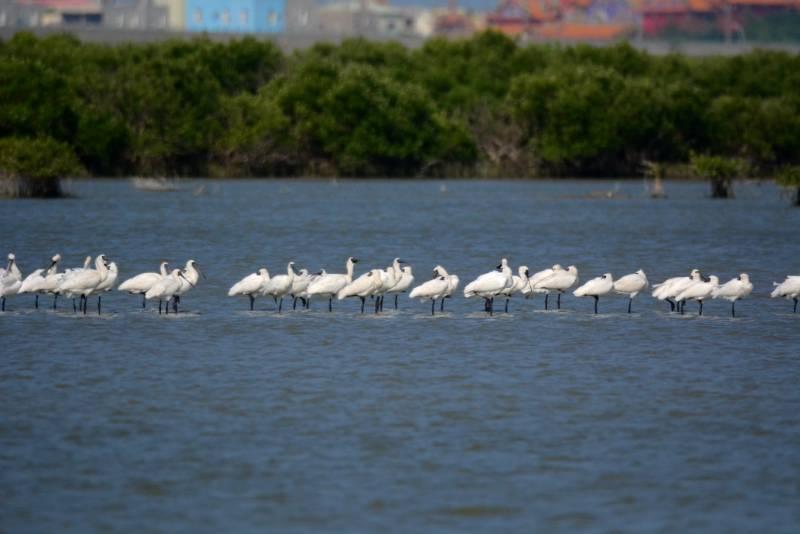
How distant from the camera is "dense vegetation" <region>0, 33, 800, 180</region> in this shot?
88.2 meters

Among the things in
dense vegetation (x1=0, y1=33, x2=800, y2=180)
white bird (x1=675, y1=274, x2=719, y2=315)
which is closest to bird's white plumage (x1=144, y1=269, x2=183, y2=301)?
white bird (x1=675, y1=274, x2=719, y2=315)

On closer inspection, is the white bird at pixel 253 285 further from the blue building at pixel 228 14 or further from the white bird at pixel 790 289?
the blue building at pixel 228 14

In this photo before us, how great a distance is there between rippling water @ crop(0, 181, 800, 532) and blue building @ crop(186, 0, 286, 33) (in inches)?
5761

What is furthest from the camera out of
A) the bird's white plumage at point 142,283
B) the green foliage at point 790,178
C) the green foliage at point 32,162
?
the green foliage at point 790,178

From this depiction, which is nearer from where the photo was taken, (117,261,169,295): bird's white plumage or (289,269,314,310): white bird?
(117,261,169,295): bird's white plumage

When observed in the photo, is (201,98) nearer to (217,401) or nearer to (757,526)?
(217,401)

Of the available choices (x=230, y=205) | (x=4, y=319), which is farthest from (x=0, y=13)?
(x=4, y=319)

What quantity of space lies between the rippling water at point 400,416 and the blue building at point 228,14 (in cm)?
14633

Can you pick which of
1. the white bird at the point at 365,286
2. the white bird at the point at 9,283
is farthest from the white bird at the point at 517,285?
the white bird at the point at 9,283

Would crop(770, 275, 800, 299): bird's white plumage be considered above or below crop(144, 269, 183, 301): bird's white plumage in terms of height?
above

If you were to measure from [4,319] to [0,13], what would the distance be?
133 m

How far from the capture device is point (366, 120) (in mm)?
90062

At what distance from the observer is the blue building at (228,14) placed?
183125mm

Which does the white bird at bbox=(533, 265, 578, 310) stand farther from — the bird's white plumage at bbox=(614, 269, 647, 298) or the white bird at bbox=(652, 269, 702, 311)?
the white bird at bbox=(652, 269, 702, 311)
